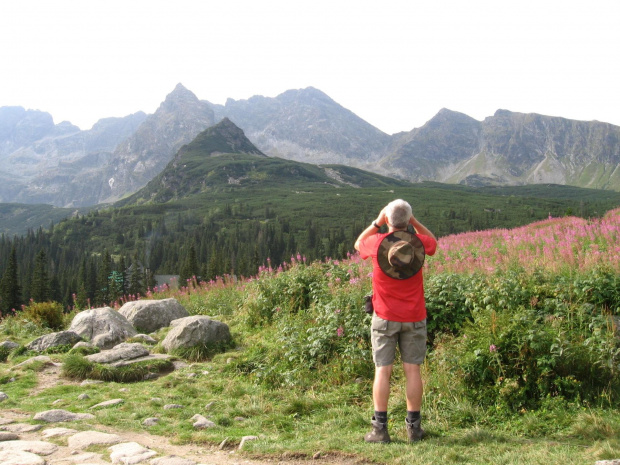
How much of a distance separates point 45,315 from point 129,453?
40.4ft

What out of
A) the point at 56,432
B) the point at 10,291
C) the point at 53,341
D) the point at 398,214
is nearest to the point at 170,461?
the point at 56,432

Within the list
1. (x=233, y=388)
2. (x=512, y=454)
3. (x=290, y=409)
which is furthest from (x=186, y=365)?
(x=512, y=454)

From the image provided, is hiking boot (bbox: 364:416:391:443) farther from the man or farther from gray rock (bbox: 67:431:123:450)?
gray rock (bbox: 67:431:123:450)

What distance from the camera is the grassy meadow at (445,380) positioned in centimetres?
486

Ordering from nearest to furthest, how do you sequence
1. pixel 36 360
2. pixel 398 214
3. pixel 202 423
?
pixel 398 214, pixel 202 423, pixel 36 360

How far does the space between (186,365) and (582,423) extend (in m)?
7.42

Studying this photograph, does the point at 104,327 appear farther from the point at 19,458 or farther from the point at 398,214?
the point at 398,214

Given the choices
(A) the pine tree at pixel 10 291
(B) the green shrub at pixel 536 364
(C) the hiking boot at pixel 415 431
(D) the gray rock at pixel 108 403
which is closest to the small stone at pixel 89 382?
(D) the gray rock at pixel 108 403

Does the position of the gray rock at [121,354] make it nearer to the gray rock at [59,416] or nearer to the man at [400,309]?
the gray rock at [59,416]

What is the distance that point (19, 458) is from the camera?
14.4 ft

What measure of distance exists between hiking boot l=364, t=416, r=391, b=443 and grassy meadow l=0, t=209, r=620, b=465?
0.37 ft

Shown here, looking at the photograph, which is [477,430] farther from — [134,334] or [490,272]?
[134,334]

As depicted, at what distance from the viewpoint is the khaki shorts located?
522cm

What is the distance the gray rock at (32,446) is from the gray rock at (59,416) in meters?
1.07
